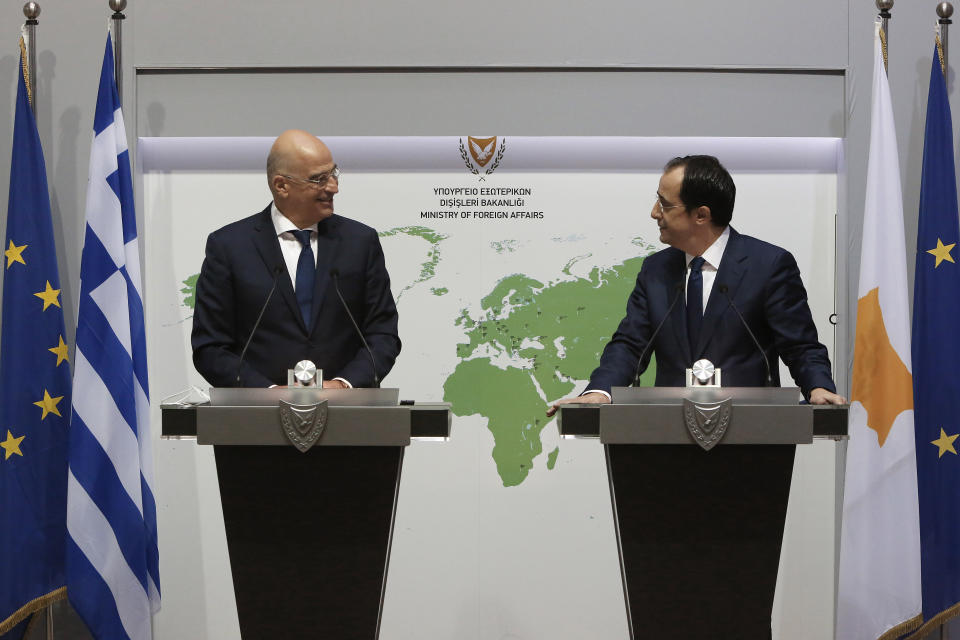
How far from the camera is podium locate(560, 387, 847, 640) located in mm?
2840

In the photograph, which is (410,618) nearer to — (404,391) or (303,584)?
(404,391)

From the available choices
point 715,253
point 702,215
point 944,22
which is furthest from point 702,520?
point 944,22

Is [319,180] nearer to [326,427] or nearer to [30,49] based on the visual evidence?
[326,427]

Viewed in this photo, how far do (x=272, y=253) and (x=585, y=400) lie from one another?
137 centimetres

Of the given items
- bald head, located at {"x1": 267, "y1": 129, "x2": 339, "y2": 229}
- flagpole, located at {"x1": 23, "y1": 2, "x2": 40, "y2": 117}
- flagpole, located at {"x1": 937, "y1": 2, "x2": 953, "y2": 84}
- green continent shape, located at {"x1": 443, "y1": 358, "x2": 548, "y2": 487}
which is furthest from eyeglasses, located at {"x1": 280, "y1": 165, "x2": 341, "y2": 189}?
flagpole, located at {"x1": 937, "y1": 2, "x2": 953, "y2": 84}

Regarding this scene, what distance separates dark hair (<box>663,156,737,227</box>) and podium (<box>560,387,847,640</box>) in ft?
2.87

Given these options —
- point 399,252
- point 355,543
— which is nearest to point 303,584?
point 355,543

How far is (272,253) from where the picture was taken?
3529 millimetres

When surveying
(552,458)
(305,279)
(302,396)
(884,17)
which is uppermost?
(884,17)

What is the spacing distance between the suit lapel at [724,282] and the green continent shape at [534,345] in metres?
1.22

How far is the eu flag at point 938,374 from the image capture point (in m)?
4.05

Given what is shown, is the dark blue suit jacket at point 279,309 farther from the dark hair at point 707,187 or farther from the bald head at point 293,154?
the dark hair at point 707,187

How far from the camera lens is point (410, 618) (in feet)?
15.2

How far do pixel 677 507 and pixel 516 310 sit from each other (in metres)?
1.94
